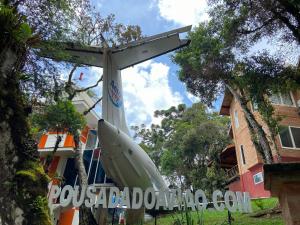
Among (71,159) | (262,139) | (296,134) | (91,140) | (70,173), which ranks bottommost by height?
(70,173)

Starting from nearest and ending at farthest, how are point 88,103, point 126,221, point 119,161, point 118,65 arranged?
1. point 126,221
2. point 119,161
3. point 118,65
4. point 88,103

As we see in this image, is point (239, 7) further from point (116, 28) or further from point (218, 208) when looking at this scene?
point (218, 208)

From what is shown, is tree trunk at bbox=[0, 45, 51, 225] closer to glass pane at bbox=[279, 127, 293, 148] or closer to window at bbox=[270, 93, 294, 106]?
glass pane at bbox=[279, 127, 293, 148]

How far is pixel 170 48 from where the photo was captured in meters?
9.91

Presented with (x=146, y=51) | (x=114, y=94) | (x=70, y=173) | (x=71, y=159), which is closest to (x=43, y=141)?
(x=71, y=159)

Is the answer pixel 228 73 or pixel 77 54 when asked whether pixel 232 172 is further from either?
pixel 77 54

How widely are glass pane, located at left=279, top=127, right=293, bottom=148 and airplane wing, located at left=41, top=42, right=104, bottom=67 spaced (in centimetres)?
1448

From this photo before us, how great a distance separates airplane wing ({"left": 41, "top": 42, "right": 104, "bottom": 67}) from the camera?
26.5 ft

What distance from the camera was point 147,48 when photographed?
10172mm

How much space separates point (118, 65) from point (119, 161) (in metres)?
3.90

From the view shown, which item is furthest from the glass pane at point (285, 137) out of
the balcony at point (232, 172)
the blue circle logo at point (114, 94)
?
the blue circle logo at point (114, 94)

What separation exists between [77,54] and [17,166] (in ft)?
22.4

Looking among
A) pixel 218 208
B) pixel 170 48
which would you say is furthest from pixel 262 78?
pixel 218 208

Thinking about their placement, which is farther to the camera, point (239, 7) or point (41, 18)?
point (239, 7)
